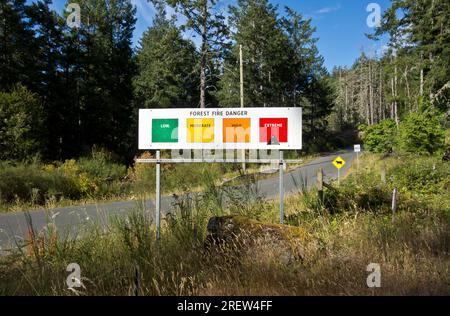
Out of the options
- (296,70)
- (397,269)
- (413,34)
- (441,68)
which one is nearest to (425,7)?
(413,34)

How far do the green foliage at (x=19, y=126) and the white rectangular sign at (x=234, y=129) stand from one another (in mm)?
19192

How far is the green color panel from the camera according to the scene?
526 cm

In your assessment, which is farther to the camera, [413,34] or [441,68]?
[413,34]

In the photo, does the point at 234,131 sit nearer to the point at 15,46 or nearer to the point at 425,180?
the point at 425,180

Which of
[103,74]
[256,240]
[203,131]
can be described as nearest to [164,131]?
[203,131]

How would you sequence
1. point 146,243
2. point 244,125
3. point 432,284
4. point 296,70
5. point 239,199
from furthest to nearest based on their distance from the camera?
1. point 296,70
2. point 239,199
3. point 244,125
4. point 146,243
5. point 432,284

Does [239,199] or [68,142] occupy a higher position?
[68,142]

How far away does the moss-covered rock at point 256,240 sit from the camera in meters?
3.72

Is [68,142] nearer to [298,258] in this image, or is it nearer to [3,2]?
[3,2]

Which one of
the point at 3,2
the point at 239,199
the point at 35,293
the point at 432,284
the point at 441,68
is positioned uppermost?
the point at 3,2

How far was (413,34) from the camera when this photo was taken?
106ft

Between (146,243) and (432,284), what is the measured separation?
2.76 metres

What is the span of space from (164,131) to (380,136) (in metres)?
32.0

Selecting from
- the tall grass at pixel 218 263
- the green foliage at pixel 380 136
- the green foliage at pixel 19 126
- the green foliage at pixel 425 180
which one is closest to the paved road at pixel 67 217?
the tall grass at pixel 218 263
